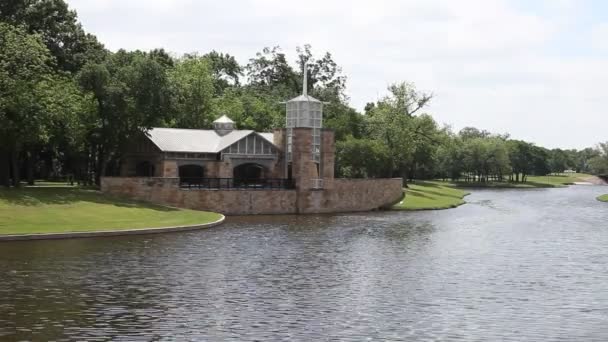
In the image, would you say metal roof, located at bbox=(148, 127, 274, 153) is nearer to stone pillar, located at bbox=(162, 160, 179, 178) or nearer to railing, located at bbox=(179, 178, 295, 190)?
stone pillar, located at bbox=(162, 160, 179, 178)

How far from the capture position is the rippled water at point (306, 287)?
21156 millimetres

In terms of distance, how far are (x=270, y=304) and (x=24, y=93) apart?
36810mm

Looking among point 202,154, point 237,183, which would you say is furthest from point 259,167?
point 202,154

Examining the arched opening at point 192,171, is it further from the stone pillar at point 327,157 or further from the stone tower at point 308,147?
the stone pillar at point 327,157

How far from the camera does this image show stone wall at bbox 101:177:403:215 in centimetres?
5819

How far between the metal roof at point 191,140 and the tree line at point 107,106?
2518 mm

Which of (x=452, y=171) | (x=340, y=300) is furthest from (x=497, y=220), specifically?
(x=452, y=171)

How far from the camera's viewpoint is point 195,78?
8481 centimetres

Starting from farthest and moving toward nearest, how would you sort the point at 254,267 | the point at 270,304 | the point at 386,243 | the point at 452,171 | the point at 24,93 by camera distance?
the point at 452,171 → the point at 24,93 → the point at 386,243 → the point at 254,267 → the point at 270,304

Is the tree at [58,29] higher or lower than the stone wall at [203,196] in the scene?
higher

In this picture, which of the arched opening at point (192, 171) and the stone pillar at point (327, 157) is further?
the arched opening at point (192, 171)

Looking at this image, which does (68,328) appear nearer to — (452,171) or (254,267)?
(254,267)

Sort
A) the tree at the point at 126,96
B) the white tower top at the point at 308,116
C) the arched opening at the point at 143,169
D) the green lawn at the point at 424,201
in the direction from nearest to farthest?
the tree at the point at 126,96, the white tower top at the point at 308,116, the arched opening at the point at 143,169, the green lawn at the point at 424,201

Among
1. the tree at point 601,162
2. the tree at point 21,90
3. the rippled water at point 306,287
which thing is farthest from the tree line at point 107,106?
the tree at point 601,162
